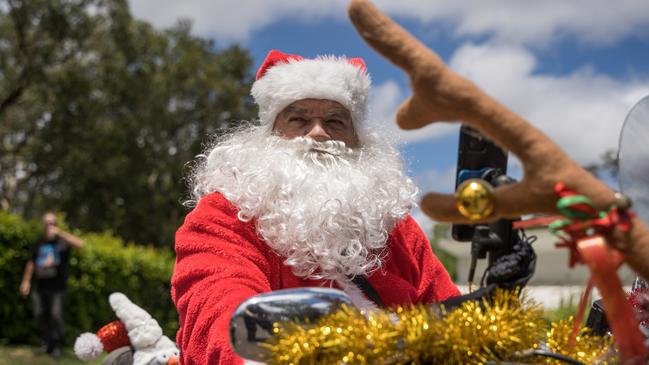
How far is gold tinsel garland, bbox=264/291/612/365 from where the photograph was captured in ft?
3.78

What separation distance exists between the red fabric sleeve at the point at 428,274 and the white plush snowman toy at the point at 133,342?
3.07 feet

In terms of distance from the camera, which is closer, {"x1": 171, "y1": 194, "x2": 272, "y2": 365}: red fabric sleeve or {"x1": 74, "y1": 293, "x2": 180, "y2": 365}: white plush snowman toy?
{"x1": 171, "y1": 194, "x2": 272, "y2": 365}: red fabric sleeve

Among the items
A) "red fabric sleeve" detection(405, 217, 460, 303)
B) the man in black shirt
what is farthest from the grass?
"red fabric sleeve" detection(405, 217, 460, 303)

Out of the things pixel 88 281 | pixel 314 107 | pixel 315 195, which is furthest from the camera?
pixel 88 281

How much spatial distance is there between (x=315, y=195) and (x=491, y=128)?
48.7 inches

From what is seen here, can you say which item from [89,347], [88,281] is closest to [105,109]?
[88,281]

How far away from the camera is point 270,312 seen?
3.86 feet

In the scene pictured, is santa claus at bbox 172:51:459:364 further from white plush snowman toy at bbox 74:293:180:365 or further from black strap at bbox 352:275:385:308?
white plush snowman toy at bbox 74:293:180:365

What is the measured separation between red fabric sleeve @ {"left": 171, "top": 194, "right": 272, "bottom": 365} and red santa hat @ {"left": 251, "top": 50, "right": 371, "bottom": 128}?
55cm

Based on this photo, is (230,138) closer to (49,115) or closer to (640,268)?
(640,268)

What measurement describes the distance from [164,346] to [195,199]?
58 cm

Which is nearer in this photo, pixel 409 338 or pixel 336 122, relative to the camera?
pixel 409 338

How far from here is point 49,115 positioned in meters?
21.5

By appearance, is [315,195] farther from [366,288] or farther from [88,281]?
[88,281]
